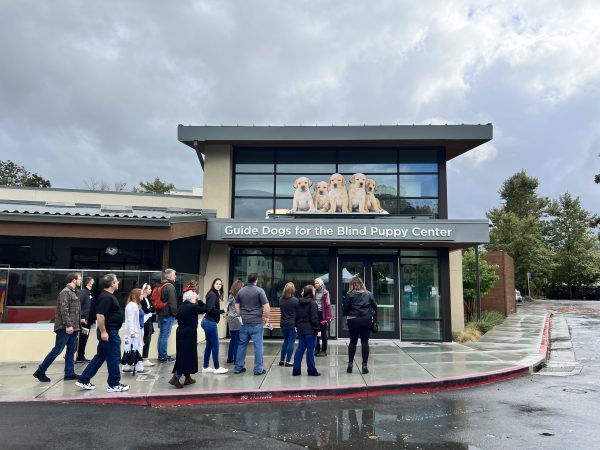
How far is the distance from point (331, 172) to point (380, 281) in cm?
360

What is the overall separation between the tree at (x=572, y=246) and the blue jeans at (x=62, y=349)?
5022 cm

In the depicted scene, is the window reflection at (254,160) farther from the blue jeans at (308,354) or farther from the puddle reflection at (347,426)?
the puddle reflection at (347,426)

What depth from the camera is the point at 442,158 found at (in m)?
14.3

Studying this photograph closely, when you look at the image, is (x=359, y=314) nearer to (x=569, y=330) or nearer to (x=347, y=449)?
(x=347, y=449)

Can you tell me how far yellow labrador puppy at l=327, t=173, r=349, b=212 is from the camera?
45.9ft

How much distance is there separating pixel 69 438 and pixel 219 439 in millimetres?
1687

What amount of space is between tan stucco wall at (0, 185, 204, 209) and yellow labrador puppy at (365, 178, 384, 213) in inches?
228

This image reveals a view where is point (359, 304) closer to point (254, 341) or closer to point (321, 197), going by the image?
point (254, 341)

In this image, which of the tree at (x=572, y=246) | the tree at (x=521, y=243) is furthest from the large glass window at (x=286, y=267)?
the tree at (x=572, y=246)

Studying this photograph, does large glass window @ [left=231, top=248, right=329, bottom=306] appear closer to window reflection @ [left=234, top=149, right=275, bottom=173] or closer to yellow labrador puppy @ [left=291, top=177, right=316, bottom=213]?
yellow labrador puppy @ [left=291, top=177, right=316, bottom=213]

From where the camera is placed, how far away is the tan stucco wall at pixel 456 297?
14656mm

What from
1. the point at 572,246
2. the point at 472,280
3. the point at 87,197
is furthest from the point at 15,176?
the point at 572,246

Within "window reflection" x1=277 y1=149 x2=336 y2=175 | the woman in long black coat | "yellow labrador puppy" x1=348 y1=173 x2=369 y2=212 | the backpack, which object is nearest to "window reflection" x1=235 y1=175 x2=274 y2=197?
"window reflection" x1=277 y1=149 x2=336 y2=175

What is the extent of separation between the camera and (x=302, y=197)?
46.5 feet
